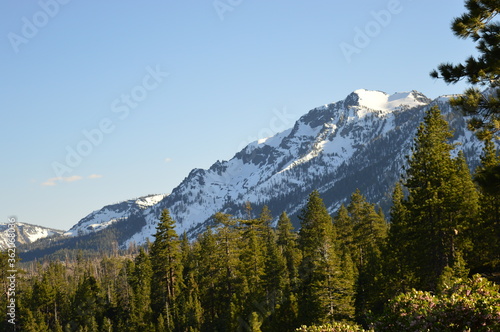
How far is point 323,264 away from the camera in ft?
118

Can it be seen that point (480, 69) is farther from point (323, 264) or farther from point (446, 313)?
point (323, 264)

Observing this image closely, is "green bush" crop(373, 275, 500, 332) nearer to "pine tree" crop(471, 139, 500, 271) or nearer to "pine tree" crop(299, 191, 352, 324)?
"pine tree" crop(299, 191, 352, 324)

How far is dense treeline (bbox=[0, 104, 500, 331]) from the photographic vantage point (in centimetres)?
3275

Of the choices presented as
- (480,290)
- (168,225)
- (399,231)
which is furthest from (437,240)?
(168,225)

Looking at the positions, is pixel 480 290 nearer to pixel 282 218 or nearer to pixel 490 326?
pixel 490 326

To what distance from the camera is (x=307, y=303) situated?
1437 inches

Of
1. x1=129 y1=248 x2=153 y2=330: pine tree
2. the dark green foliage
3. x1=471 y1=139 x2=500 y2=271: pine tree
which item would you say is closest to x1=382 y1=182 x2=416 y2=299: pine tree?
the dark green foliage

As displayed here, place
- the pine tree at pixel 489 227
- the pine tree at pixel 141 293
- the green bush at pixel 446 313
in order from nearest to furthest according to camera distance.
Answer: the green bush at pixel 446 313, the pine tree at pixel 489 227, the pine tree at pixel 141 293

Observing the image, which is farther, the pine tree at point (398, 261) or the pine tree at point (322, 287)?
the pine tree at point (398, 261)

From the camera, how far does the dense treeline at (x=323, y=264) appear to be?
3275 cm

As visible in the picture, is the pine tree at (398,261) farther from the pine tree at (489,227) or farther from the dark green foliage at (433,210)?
the pine tree at (489,227)

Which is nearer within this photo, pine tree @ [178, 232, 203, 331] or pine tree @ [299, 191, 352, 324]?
pine tree @ [299, 191, 352, 324]

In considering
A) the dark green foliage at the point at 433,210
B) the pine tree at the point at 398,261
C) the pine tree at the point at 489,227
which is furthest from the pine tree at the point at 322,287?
the pine tree at the point at 489,227

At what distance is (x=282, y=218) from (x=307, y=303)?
1349 inches
